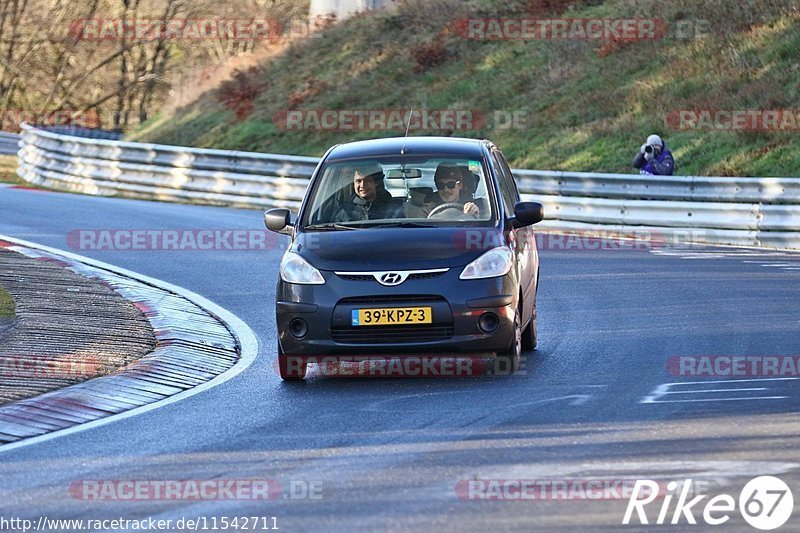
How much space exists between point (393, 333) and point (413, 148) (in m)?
2.03

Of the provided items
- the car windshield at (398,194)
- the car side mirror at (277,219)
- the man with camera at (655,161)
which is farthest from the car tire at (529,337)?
the man with camera at (655,161)

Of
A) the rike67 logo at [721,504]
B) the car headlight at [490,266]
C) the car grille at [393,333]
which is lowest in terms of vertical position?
the rike67 logo at [721,504]

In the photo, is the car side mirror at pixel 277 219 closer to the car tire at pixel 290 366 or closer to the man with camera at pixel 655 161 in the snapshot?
the car tire at pixel 290 366

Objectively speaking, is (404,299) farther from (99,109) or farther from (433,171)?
(99,109)

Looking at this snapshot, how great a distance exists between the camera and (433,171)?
11703mm

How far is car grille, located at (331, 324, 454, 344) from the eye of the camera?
10039 millimetres

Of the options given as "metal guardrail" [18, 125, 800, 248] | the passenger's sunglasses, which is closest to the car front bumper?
the passenger's sunglasses

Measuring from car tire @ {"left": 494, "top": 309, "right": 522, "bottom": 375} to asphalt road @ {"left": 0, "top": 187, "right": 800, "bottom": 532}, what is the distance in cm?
14

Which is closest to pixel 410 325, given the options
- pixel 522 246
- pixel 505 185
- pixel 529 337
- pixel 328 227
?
pixel 328 227

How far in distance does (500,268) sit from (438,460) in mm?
2955

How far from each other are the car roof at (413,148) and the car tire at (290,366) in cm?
185

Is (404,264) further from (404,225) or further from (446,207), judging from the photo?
(446,207)

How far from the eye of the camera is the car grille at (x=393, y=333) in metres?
10.0

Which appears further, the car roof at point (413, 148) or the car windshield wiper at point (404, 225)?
the car roof at point (413, 148)
